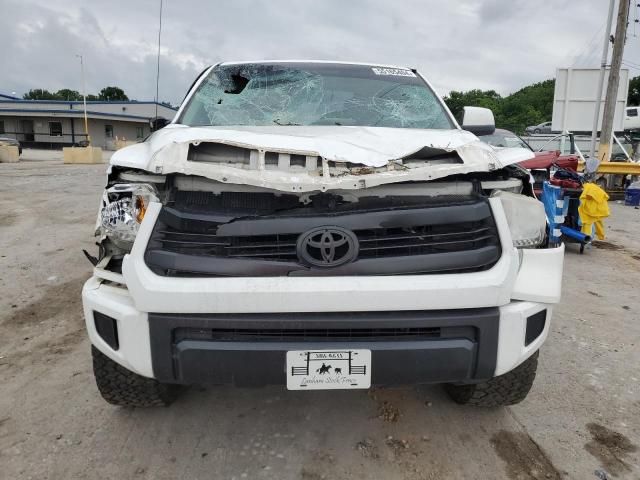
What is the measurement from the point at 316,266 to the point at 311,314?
184 mm

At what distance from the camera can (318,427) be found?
257 cm

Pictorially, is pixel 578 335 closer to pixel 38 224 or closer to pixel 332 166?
pixel 332 166

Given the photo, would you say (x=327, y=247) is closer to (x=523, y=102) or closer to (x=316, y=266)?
(x=316, y=266)

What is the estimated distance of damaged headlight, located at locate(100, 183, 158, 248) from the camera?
7.21ft

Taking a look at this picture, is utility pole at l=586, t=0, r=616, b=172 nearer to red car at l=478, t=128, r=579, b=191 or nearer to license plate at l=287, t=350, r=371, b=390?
red car at l=478, t=128, r=579, b=191

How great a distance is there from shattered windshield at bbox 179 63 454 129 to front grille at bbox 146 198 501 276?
4.07 feet

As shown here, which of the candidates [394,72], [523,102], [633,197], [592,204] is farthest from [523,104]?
[394,72]

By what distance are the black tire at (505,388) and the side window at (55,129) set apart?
46.2m

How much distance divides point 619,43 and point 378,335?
17791 mm

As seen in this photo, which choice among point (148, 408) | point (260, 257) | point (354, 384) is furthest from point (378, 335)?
point (148, 408)

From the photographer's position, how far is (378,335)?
2012 millimetres

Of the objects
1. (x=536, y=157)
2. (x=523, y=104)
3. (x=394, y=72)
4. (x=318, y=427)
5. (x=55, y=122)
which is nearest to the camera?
(x=318, y=427)

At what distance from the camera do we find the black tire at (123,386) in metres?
2.38

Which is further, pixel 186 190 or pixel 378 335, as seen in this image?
pixel 186 190
